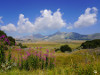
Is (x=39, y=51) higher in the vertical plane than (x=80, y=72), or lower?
higher

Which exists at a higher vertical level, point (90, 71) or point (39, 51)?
point (39, 51)

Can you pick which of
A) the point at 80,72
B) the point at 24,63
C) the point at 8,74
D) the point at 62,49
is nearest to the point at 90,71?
the point at 80,72

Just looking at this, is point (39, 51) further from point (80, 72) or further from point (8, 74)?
point (80, 72)

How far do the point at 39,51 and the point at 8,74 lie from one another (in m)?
3.84

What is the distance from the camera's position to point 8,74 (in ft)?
18.2

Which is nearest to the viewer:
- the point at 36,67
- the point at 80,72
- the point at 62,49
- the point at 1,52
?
the point at 80,72

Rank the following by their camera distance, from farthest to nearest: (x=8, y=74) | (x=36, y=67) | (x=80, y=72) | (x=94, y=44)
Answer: (x=94, y=44), (x=36, y=67), (x=8, y=74), (x=80, y=72)

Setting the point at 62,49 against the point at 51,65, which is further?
the point at 62,49

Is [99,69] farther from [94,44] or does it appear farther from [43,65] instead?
[94,44]

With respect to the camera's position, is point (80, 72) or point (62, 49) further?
point (62, 49)

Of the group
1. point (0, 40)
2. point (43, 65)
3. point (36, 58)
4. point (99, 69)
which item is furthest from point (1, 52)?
point (99, 69)

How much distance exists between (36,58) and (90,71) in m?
4.12

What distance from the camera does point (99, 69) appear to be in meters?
5.74

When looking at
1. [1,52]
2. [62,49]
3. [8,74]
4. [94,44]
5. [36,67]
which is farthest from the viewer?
[62,49]
